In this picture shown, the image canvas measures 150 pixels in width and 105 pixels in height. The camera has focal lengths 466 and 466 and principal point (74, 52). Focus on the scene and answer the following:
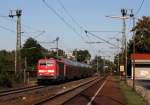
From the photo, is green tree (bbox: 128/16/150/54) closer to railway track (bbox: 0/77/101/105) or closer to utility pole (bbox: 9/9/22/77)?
utility pole (bbox: 9/9/22/77)

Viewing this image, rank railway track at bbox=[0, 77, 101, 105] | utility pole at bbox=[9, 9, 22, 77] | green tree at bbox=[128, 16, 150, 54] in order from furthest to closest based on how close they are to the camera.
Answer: green tree at bbox=[128, 16, 150, 54], utility pole at bbox=[9, 9, 22, 77], railway track at bbox=[0, 77, 101, 105]

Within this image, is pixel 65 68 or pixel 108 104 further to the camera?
pixel 65 68

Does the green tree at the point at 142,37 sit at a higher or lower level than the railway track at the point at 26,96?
higher

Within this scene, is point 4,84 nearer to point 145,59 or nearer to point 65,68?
point 65,68

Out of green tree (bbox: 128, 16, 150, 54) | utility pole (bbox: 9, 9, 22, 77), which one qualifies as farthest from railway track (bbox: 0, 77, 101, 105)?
green tree (bbox: 128, 16, 150, 54)

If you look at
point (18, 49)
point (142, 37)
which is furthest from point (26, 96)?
point (142, 37)

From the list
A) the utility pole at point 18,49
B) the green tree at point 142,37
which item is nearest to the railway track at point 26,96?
the utility pole at point 18,49

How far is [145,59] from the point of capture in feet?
293

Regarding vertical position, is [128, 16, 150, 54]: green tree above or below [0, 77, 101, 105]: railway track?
above

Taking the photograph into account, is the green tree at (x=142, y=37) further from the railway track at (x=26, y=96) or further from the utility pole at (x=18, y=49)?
the railway track at (x=26, y=96)

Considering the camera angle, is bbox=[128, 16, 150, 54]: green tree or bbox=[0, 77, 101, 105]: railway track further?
bbox=[128, 16, 150, 54]: green tree

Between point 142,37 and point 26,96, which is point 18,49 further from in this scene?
point 142,37

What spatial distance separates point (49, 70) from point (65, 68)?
25.2 feet

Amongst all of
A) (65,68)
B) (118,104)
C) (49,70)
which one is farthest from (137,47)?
(118,104)
